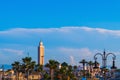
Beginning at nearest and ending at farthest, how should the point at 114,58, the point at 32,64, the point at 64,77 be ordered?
1. the point at 114,58
2. the point at 64,77
3. the point at 32,64

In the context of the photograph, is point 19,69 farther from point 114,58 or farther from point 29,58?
point 114,58

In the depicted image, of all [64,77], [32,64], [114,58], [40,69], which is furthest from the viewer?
[40,69]

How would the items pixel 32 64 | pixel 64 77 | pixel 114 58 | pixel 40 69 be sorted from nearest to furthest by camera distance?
pixel 114 58, pixel 64 77, pixel 32 64, pixel 40 69

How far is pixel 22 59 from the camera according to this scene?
137500mm

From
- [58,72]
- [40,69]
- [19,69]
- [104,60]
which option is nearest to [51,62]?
[58,72]

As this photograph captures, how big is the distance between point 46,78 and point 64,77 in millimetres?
11638

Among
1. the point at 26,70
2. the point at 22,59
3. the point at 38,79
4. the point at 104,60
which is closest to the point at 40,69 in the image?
the point at 38,79

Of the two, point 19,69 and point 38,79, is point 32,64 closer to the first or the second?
point 19,69

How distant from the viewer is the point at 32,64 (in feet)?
467

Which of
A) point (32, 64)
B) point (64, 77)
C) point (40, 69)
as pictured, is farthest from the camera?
point (40, 69)

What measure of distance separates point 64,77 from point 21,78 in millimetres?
54097

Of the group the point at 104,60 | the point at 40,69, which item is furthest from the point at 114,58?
the point at 40,69

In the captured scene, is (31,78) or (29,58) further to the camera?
(31,78)

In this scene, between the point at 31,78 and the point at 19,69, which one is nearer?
the point at 19,69
